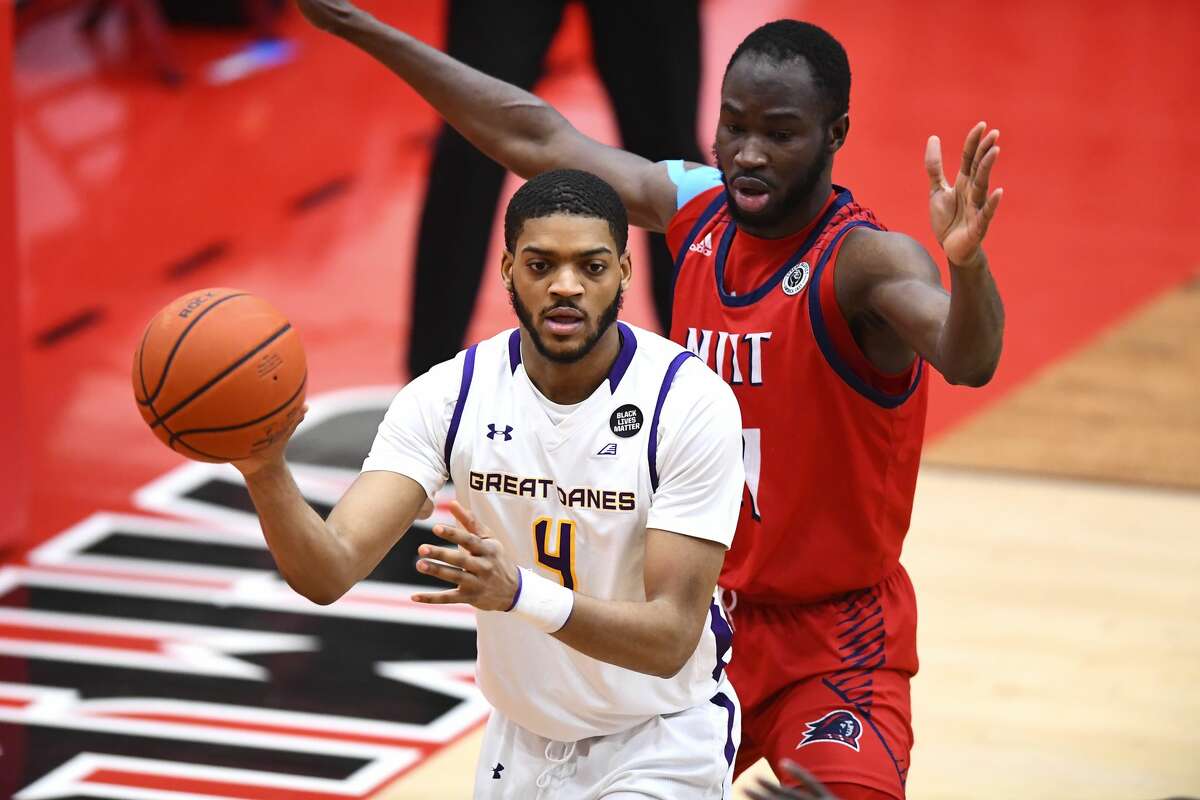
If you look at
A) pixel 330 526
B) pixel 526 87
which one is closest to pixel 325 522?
pixel 330 526

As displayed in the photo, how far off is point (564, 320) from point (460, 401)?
0.33 metres

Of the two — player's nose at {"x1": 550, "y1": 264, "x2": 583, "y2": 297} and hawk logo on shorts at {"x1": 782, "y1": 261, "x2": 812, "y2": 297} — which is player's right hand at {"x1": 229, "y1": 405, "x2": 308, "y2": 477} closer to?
player's nose at {"x1": 550, "y1": 264, "x2": 583, "y2": 297}

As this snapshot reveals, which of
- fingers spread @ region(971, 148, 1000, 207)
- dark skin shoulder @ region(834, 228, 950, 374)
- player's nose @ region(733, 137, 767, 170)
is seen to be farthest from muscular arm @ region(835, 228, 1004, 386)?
player's nose @ region(733, 137, 767, 170)

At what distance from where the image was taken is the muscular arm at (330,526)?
3529mm

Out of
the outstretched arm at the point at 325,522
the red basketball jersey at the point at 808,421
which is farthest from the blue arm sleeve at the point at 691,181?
the outstretched arm at the point at 325,522

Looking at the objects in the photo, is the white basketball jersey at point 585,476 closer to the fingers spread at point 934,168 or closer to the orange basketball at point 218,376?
Result: the orange basketball at point 218,376

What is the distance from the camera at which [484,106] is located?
5.05m

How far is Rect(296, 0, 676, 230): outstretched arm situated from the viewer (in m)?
4.98

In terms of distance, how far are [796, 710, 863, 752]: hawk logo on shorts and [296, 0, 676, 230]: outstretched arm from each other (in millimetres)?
1350

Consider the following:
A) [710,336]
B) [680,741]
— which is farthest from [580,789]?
[710,336]

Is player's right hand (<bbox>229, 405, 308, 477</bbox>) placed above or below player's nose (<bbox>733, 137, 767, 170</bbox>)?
below

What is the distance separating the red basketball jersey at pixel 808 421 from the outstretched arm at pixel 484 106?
65 centimetres

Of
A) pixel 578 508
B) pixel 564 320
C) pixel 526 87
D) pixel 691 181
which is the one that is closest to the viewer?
pixel 564 320

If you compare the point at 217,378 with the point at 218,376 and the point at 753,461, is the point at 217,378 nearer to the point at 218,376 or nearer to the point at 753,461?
the point at 218,376
